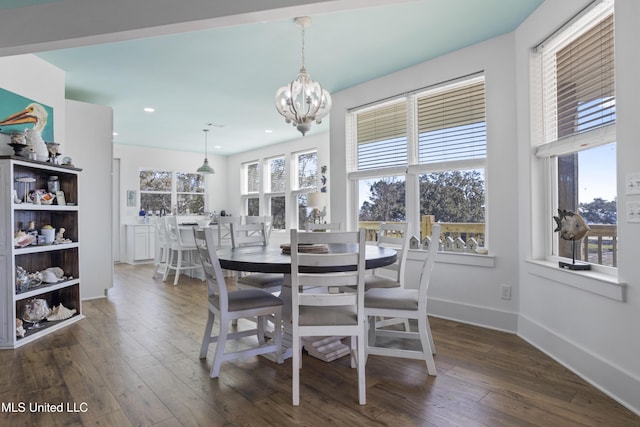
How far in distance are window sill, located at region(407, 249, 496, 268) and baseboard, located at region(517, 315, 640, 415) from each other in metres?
0.56

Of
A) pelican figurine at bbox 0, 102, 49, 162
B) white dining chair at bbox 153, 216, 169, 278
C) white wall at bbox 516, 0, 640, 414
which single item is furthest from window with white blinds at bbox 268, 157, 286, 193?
white wall at bbox 516, 0, 640, 414

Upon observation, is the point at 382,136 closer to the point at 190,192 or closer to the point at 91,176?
the point at 91,176

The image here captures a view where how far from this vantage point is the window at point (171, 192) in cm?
788

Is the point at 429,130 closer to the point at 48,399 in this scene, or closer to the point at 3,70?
the point at 48,399

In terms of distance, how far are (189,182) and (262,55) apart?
18.8ft

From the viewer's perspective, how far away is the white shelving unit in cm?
279

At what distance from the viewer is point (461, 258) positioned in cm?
343

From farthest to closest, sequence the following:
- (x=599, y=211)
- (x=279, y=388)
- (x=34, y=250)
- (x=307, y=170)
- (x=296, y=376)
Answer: (x=307, y=170)
(x=34, y=250)
(x=599, y=211)
(x=279, y=388)
(x=296, y=376)

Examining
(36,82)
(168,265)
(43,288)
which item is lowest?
(168,265)

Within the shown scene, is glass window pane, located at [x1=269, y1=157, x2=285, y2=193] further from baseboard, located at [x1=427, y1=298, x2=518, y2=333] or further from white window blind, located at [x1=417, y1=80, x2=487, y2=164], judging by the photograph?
baseboard, located at [x1=427, y1=298, x2=518, y2=333]

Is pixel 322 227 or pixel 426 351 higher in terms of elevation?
pixel 322 227

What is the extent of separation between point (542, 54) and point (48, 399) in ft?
13.7

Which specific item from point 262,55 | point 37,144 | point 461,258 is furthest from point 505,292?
point 37,144

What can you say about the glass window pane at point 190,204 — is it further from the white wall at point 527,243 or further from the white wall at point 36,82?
the white wall at point 527,243
